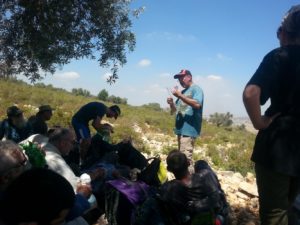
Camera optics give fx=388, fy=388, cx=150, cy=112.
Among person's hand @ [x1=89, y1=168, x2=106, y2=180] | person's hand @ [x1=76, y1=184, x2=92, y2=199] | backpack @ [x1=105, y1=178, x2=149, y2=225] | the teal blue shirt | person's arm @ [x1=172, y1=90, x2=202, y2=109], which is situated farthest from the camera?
the teal blue shirt

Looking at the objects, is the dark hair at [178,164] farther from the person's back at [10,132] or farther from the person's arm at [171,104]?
the person's back at [10,132]

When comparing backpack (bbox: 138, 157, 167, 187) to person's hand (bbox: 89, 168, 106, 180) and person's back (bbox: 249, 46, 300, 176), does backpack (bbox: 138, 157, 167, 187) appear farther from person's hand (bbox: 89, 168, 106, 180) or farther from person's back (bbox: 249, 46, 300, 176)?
person's back (bbox: 249, 46, 300, 176)

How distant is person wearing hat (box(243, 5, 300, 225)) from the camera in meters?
2.63

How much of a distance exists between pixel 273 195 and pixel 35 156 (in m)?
2.19

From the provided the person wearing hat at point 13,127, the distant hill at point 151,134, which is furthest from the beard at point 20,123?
the distant hill at point 151,134

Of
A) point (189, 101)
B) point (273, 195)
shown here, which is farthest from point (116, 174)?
point (273, 195)

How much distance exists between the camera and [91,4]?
6.47 metres

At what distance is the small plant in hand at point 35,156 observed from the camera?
143 inches

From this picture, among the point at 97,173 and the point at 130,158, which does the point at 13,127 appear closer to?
the point at 130,158

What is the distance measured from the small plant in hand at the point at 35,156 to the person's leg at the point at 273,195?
A: 2026 mm

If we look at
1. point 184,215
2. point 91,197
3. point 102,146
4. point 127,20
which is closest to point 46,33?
point 127,20

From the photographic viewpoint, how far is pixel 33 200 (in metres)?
1.65

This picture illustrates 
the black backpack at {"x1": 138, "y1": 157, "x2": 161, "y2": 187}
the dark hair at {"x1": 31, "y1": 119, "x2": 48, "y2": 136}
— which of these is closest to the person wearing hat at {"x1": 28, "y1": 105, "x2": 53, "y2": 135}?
the dark hair at {"x1": 31, "y1": 119, "x2": 48, "y2": 136}

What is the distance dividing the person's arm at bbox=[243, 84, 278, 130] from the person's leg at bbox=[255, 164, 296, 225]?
33cm
